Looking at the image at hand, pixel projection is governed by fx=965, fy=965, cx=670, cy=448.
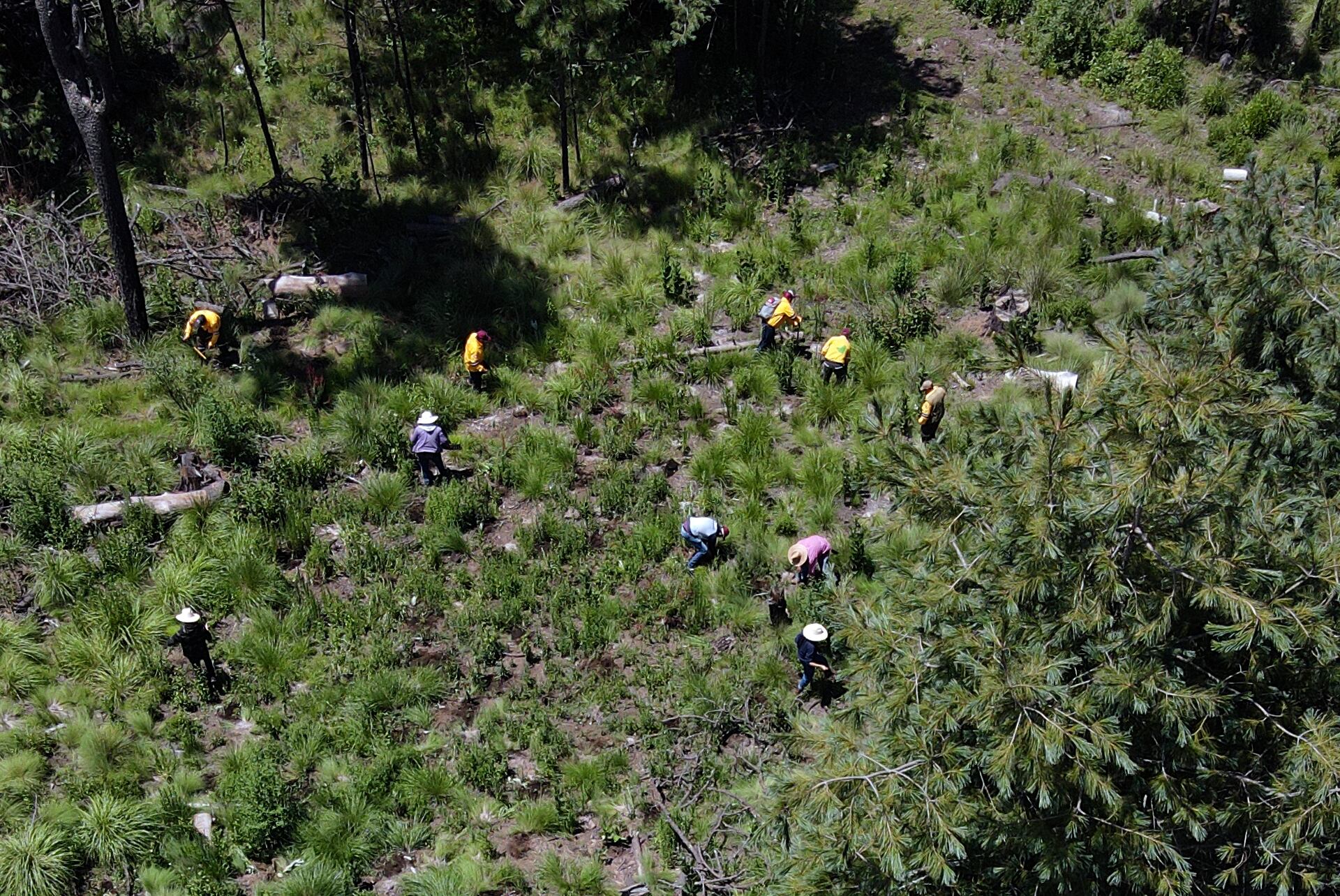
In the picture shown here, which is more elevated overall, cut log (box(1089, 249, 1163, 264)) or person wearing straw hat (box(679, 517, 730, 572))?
cut log (box(1089, 249, 1163, 264))

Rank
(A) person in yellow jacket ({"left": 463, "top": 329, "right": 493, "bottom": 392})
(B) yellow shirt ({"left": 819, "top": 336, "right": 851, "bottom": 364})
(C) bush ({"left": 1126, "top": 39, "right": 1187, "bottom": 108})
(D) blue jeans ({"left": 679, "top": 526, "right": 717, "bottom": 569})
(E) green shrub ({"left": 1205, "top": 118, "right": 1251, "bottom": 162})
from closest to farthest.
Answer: (D) blue jeans ({"left": 679, "top": 526, "right": 717, "bottom": 569}) → (B) yellow shirt ({"left": 819, "top": 336, "right": 851, "bottom": 364}) → (A) person in yellow jacket ({"left": 463, "top": 329, "right": 493, "bottom": 392}) → (E) green shrub ({"left": 1205, "top": 118, "right": 1251, "bottom": 162}) → (C) bush ({"left": 1126, "top": 39, "right": 1187, "bottom": 108})

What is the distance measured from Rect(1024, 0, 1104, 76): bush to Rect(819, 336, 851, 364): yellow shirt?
10937 millimetres

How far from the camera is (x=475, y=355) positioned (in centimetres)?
1360

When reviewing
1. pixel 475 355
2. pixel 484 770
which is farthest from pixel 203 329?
pixel 484 770

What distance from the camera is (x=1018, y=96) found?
19.6 metres

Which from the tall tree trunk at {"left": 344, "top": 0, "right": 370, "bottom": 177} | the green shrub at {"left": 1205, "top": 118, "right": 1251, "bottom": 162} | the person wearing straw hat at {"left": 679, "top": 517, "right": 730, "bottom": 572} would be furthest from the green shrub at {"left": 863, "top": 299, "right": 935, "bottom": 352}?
the tall tree trunk at {"left": 344, "top": 0, "right": 370, "bottom": 177}

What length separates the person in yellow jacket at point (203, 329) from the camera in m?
13.8

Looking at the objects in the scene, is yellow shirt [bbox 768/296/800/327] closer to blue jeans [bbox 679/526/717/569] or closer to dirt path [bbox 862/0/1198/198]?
blue jeans [bbox 679/526/717/569]

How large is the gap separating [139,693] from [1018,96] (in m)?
18.6

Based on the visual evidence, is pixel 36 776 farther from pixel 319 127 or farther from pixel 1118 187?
pixel 1118 187

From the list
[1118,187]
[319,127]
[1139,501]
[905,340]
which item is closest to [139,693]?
[1139,501]

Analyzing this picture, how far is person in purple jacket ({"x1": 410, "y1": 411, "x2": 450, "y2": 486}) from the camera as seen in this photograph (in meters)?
12.0

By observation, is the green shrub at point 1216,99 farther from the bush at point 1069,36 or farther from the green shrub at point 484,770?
the green shrub at point 484,770

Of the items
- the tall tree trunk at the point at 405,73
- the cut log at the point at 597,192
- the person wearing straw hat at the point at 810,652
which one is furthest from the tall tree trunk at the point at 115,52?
the person wearing straw hat at the point at 810,652
